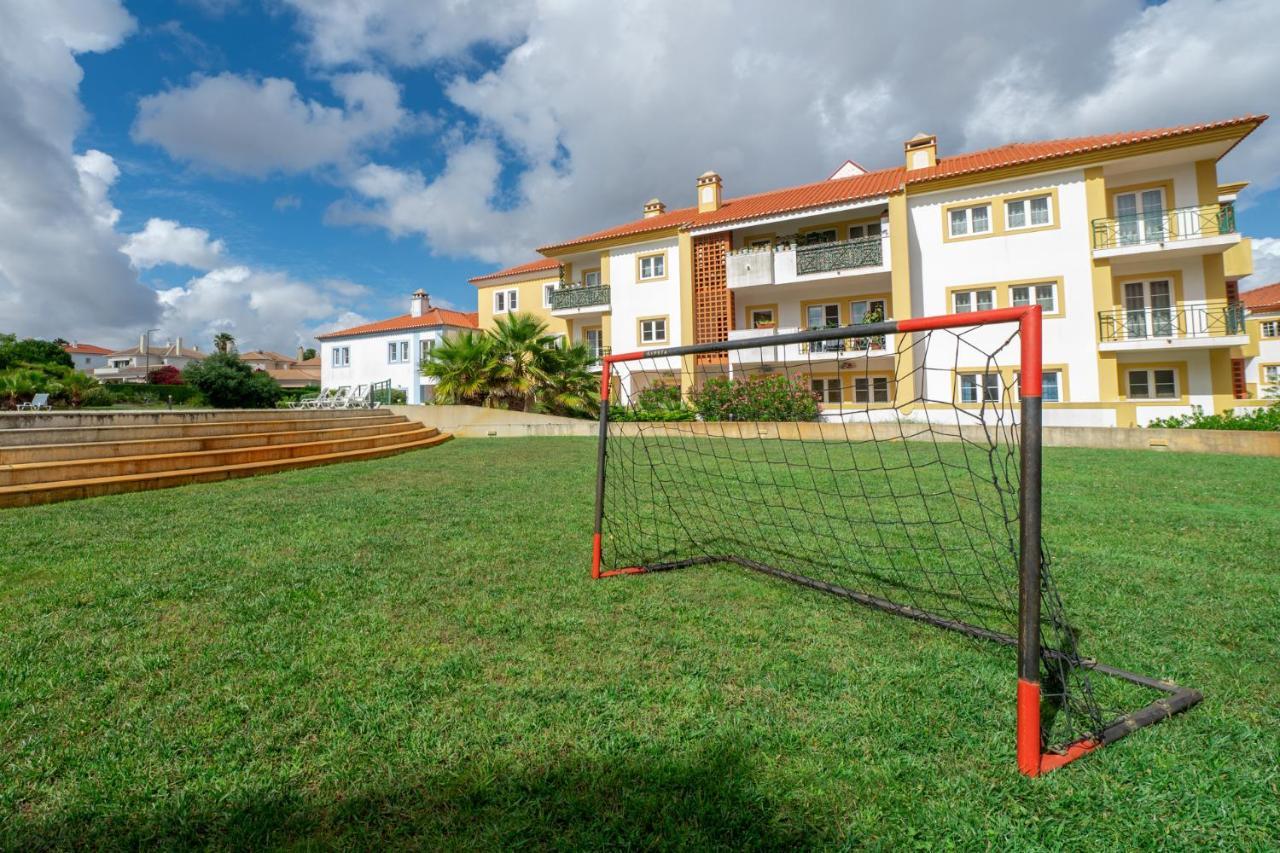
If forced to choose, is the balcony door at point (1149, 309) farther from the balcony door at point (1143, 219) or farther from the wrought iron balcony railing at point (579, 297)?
the wrought iron balcony railing at point (579, 297)

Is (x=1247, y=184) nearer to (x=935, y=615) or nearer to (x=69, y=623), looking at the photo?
(x=935, y=615)

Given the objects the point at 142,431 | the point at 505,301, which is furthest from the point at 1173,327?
the point at 505,301

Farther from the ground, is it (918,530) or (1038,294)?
(1038,294)

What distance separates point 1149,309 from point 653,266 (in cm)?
1704

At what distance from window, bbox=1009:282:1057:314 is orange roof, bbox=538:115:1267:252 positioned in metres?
3.82

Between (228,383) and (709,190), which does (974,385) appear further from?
(228,383)

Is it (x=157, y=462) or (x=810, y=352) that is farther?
(x=810, y=352)

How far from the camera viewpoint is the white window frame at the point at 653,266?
2412 cm

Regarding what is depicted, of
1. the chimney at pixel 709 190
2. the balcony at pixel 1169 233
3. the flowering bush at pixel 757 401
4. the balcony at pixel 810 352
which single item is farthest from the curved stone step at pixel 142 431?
the balcony at pixel 1169 233

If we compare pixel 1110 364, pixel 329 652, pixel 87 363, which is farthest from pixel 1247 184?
pixel 87 363

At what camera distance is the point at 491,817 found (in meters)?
1.62

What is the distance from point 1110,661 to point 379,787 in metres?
3.15

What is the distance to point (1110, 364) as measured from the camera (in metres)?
16.7

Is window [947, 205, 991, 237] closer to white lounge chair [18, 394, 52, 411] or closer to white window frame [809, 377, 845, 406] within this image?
white window frame [809, 377, 845, 406]
